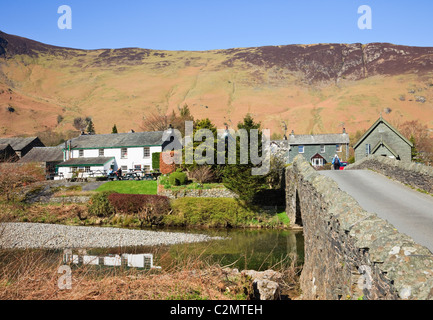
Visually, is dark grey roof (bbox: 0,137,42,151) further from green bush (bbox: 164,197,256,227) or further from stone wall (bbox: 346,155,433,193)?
stone wall (bbox: 346,155,433,193)

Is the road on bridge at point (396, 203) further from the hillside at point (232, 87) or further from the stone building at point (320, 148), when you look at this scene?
the hillside at point (232, 87)

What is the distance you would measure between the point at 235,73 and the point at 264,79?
45.9 ft

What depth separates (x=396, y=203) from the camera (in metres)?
12.0

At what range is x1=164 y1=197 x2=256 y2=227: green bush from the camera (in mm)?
28281

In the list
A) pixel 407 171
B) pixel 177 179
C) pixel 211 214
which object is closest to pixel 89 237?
pixel 211 214

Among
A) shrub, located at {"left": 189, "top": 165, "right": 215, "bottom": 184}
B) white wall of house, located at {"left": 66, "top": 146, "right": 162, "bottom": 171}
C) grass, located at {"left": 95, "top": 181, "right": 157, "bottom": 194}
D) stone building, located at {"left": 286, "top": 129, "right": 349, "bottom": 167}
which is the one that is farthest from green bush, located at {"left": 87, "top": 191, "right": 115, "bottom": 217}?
stone building, located at {"left": 286, "top": 129, "right": 349, "bottom": 167}

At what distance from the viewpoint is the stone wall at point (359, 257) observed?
4.51m

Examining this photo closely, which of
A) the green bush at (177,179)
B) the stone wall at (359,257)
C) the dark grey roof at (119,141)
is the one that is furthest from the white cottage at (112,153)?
the stone wall at (359,257)

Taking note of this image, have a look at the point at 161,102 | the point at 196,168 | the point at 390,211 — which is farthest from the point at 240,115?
the point at 390,211

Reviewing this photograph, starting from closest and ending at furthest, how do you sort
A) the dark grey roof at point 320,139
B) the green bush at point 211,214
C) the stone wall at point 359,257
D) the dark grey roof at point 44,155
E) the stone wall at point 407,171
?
1. the stone wall at point 359,257
2. the stone wall at point 407,171
3. the green bush at point 211,214
4. the dark grey roof at point 44,155
5. the dark grey roof at point 320,139

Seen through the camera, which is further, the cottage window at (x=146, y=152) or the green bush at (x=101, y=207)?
the cottage window at (x=146, y=152)

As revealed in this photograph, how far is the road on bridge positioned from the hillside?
86174 millimetres

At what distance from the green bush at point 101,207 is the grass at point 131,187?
4630 mm
